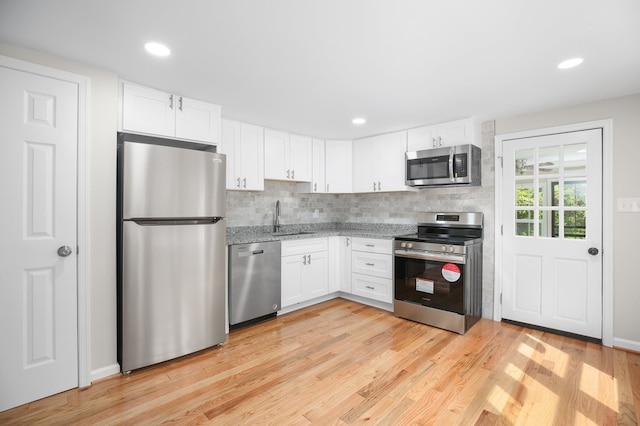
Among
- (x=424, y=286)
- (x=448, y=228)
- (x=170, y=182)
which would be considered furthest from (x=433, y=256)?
(x=170, y=182)

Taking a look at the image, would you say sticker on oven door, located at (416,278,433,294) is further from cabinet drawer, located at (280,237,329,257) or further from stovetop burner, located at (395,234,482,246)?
cabinet drawer, located at (280,237,329,257)

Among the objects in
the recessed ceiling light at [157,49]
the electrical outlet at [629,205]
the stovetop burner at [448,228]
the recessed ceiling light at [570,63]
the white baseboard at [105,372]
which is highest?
the recessed ceiling light at [570,63]

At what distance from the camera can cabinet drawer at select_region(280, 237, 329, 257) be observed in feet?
12.0

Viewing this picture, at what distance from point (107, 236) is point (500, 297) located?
3859 millimetres

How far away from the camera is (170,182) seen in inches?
97.9

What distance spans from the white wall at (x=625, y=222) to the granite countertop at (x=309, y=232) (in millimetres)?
2010

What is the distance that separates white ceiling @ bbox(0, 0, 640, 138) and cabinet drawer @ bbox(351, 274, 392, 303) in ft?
6.94

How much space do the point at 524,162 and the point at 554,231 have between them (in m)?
0.77

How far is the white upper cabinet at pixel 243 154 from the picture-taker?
134 inches

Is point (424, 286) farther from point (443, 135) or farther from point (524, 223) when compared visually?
point (443, 135)

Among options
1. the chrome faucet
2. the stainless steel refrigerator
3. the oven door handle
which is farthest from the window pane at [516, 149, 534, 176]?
the stainless steel refrigerator

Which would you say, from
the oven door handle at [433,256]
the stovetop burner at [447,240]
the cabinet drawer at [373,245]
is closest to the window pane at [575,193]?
the stovetop burner at [447,240]

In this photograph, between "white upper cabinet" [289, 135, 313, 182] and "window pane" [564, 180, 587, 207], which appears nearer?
"window pane" [564, 180, 587, 207]

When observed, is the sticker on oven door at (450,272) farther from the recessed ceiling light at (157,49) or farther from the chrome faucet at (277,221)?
the recessed ceiling light at (157,49)
